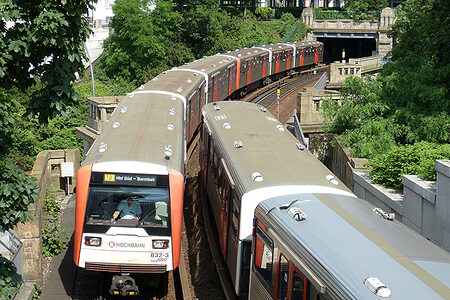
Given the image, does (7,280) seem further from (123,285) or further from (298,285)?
(123,285)

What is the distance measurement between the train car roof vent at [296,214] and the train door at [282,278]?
560mm

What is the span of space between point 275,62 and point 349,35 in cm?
2328

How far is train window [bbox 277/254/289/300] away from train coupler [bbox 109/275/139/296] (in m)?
4.65

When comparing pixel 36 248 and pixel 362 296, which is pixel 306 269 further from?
pixel 36 248

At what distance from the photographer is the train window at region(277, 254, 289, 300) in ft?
29.1

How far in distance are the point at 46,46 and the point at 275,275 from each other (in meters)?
4.81

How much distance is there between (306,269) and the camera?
8102 millimetres

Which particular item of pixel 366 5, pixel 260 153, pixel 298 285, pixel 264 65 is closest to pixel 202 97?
pixel 260 153

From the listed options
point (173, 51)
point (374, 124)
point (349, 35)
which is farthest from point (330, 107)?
point (349, 35)

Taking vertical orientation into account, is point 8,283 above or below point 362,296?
below

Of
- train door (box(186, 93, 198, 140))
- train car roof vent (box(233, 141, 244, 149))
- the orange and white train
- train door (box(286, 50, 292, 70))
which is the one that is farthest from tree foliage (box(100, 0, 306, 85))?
the orange and white train

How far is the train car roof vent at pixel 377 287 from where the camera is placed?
6.61m

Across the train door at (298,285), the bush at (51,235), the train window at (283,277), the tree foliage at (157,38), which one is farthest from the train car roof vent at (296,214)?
the tree foliage at (157,38)

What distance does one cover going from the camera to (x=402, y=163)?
15.5 m
